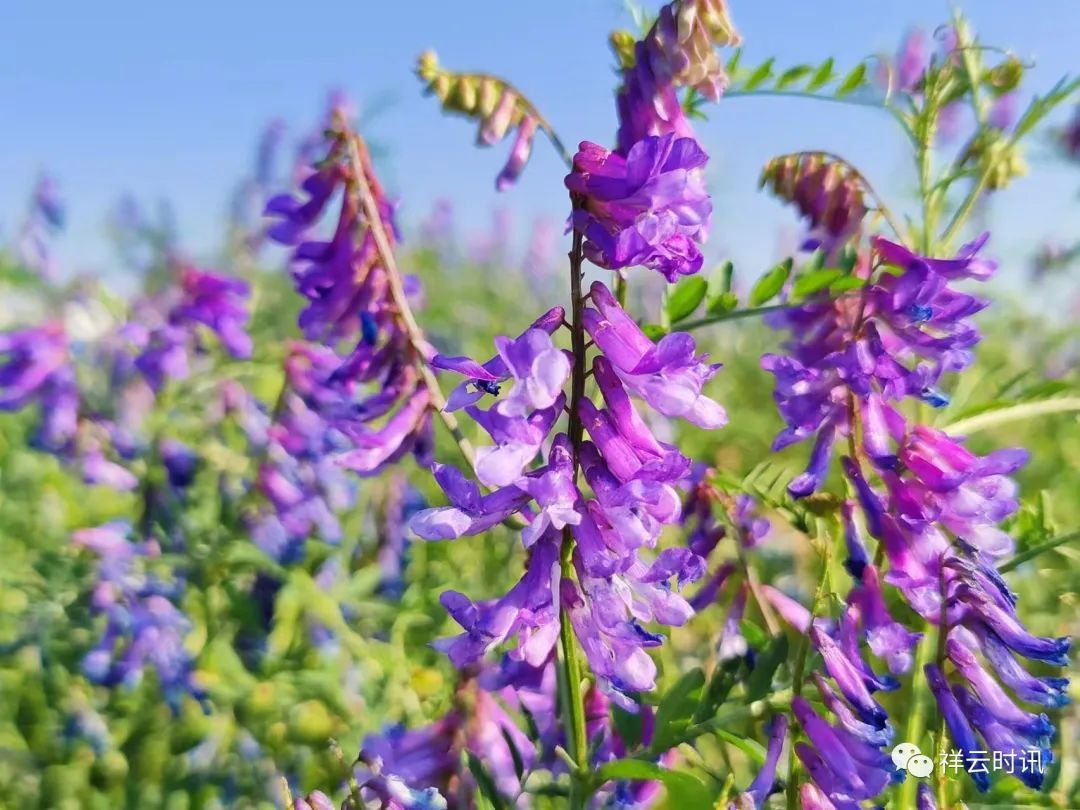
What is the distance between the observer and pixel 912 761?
1.37 metres

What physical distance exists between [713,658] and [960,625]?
680 millimetres

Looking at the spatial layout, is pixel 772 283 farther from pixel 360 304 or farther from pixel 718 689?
pixel 360 304

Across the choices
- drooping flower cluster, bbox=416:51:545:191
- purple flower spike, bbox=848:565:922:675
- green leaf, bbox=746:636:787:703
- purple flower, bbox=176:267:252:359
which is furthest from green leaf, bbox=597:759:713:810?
purple flower, bbox=176:267:252:359

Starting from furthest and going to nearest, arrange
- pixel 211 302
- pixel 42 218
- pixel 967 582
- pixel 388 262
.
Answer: pixel 42 218, pixel 211 302, pixel 388 262, pixel 967 582

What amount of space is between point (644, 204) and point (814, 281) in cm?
32

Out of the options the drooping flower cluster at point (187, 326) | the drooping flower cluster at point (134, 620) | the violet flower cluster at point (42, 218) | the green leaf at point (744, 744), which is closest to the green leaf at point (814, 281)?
the green leaf at point (744, 744)

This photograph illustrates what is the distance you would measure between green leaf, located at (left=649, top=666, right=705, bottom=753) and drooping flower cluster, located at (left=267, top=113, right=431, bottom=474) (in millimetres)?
637

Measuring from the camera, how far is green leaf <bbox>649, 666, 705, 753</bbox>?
4.19 ft

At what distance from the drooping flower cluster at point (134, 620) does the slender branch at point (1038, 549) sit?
2.06 metres

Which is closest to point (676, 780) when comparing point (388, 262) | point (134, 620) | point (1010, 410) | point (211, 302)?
point (1010, 410)

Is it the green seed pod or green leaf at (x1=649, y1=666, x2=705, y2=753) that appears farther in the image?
the green seed pod

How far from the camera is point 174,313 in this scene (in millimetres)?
2936

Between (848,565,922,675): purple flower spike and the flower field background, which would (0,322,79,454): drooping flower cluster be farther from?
(848,565,922,675): purple flower spike

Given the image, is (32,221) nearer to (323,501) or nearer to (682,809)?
(323,501)
